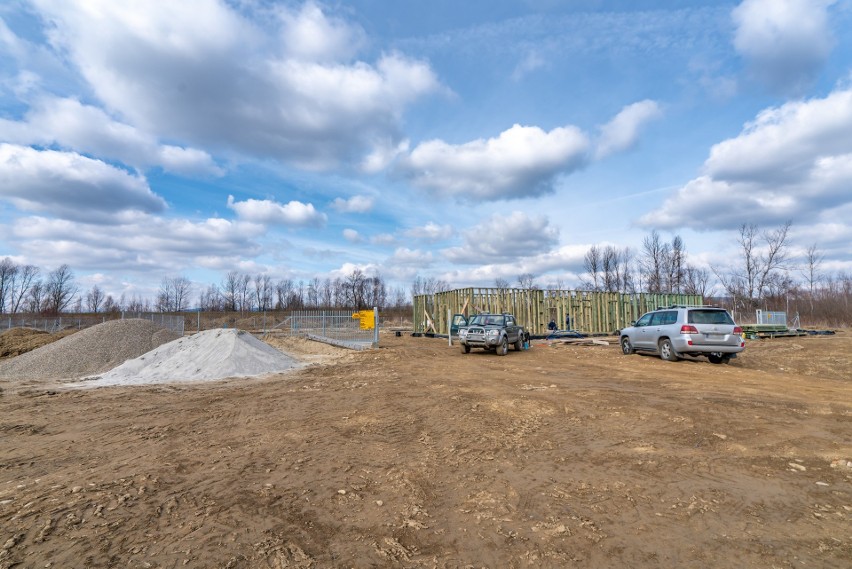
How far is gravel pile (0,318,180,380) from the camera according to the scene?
16156 mm

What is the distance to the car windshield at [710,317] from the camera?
530 inches

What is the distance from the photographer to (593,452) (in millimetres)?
5398

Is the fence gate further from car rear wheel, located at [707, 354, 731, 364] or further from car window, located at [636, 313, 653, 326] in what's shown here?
car rear wheel, located at [707, 354, 731, 364]

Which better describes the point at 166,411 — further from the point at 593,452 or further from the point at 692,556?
the point at 692,556

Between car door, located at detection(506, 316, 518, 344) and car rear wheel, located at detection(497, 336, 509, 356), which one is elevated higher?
car door, located at detection(506, 316, 518, 344)

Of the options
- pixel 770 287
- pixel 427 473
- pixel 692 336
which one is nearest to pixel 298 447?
pixel 427 473

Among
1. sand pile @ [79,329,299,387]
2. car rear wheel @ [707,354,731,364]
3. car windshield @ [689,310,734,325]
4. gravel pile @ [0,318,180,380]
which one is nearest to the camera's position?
car windshield @ [689,310,734,325]

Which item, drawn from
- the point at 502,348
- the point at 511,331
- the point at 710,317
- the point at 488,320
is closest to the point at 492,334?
the point at 502,348

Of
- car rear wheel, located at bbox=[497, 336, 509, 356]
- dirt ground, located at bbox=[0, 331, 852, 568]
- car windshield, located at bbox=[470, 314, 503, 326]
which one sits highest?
car windshield, located at bbox=[470, 314, 503, 326]

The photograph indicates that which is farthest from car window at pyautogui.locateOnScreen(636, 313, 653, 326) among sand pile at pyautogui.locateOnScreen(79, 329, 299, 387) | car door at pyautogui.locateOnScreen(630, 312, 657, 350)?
sand pile at pyautogui.locateOnScreen(79, 329, 299, 387)

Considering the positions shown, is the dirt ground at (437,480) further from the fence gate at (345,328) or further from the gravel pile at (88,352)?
the fence gate at (345,328)

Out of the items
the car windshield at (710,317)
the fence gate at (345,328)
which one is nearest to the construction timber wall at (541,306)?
the fence gate at (345,328)

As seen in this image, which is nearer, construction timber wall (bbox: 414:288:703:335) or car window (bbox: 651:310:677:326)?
car window (bbox: 651:310:677:326)

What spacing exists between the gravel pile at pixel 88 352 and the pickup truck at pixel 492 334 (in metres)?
13.9
